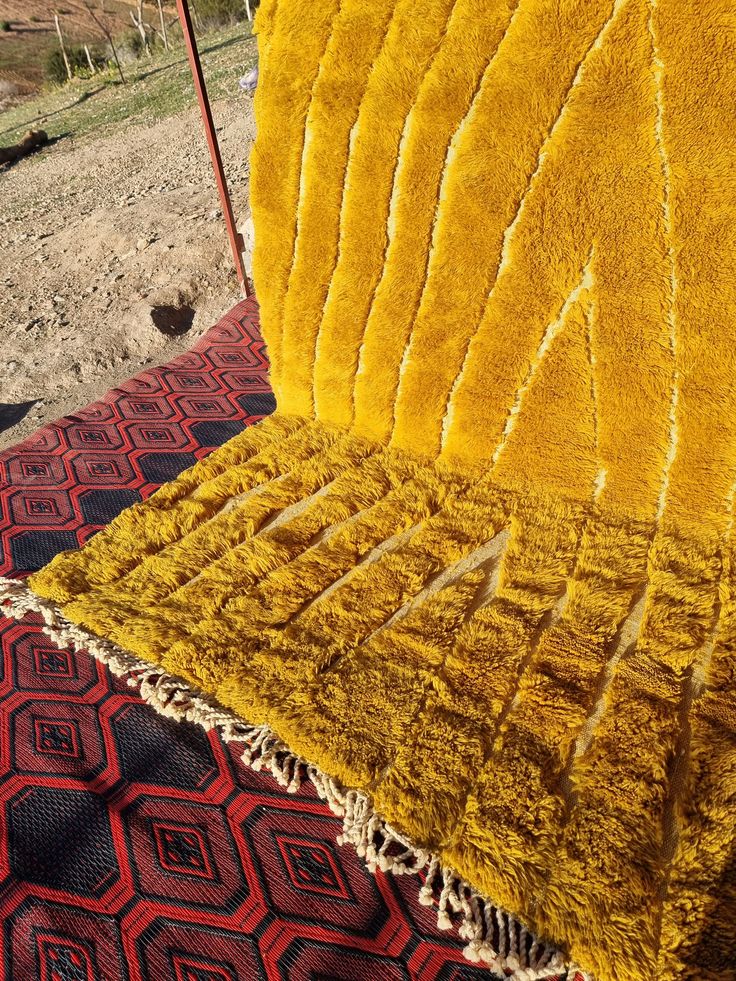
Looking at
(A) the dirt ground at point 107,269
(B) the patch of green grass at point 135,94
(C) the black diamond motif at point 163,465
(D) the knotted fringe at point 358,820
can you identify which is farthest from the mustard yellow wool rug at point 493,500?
(B) the patch of green grass at point 135,94

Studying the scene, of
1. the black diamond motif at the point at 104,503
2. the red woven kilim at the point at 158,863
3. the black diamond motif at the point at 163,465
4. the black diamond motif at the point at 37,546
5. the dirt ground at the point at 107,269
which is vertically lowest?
the red woven kilim at the point at 158,863

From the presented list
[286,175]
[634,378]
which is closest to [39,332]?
[286,175]

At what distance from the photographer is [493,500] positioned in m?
1.51

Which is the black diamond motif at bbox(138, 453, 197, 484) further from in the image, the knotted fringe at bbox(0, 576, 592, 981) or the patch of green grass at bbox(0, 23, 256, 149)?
the patch of green grass at bbox(0, 23, 256, 149)

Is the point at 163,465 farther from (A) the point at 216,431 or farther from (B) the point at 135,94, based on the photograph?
(B) the point at 135,94

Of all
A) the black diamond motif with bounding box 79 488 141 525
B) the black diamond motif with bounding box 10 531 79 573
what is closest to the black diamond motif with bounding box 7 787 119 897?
the black diamond motif with bounding box 10 531 79 573

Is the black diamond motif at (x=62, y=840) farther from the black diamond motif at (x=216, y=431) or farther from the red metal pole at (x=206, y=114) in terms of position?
the red metal pole at (x=206, y=114)

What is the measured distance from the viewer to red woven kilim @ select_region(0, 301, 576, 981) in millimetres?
876

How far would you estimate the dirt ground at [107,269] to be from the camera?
285 centimetres

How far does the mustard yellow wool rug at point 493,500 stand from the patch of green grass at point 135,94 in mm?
6092

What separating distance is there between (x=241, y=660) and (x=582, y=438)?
0.85 m

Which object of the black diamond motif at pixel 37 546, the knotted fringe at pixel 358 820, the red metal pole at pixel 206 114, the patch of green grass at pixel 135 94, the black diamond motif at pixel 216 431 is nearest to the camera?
the knotted fringe at pixel 358 820

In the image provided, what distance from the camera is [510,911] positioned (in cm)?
85

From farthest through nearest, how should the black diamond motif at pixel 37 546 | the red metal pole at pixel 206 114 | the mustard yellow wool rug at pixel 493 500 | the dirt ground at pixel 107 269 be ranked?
the dirt ground at pixel 107 269 → the red metal pole at pixel 206 114 → the black diamond motif at pixel 37 546 → the mustard yellow wool rug at pixel 493 500
